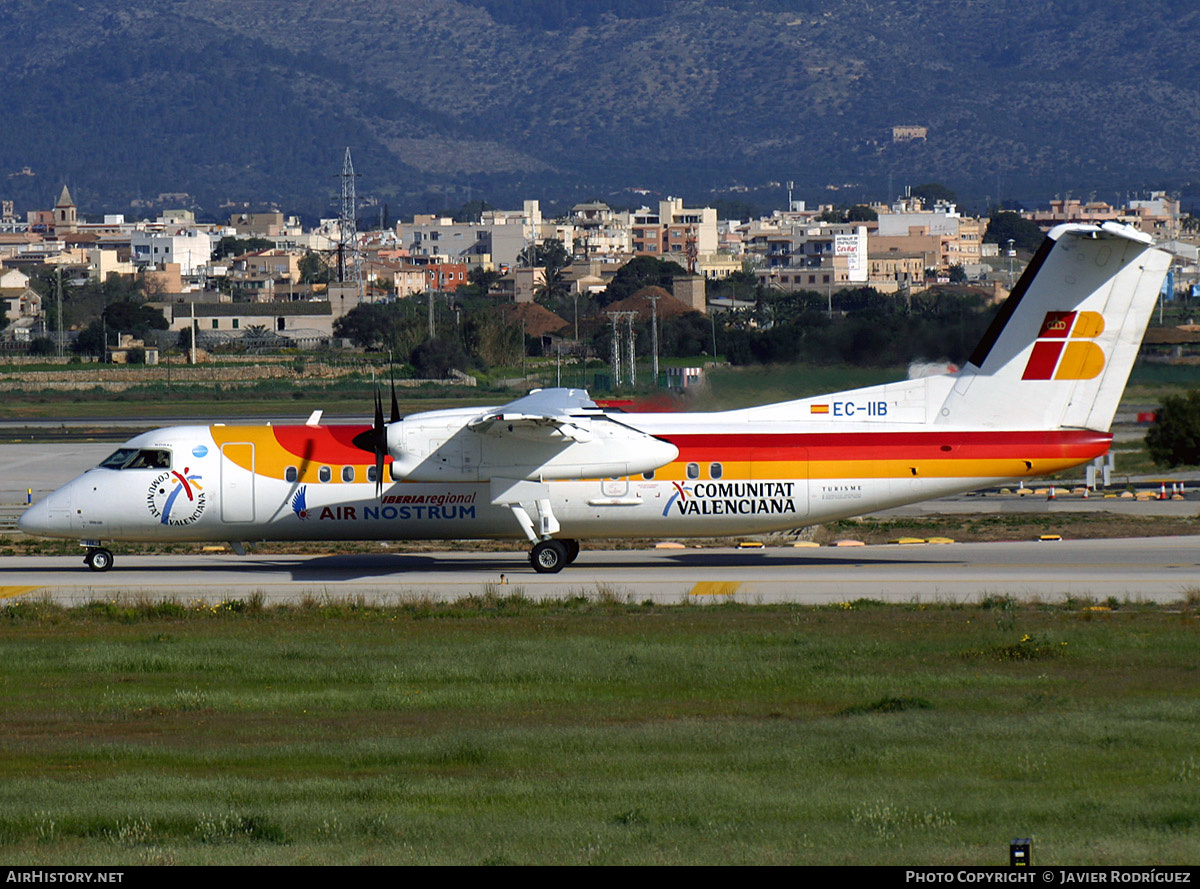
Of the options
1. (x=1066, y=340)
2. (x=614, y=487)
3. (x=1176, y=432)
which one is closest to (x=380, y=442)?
(x=614, y=487)

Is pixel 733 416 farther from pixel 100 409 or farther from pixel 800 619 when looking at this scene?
pixel 100 409

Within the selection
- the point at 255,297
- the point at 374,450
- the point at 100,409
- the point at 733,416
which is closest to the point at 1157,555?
the point at 733,416

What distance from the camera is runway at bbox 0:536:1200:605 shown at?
2630 cm

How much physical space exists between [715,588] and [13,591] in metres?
13.3

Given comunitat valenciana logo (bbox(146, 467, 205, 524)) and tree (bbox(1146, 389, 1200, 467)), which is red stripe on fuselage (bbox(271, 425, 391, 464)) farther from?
tree (bbox(1146, 389, 1200, 467))

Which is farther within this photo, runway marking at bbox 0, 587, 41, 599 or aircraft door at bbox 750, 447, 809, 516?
aircraft door at bbox 750, 447, 809, 516

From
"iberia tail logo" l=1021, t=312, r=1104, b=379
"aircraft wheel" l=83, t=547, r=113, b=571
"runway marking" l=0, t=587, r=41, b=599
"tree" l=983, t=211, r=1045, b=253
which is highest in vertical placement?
"tree" l=983, t=211, r=1045, b=253

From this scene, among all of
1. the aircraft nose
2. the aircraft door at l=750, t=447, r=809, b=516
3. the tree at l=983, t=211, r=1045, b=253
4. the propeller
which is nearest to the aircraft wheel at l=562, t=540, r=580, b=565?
the propeller

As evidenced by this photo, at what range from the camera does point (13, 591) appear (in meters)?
28.0

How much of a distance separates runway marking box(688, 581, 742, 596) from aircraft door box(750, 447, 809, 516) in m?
1.91

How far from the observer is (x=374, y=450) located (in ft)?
95.2

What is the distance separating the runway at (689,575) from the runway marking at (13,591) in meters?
0.02

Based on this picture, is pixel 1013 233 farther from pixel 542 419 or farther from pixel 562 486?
pixel 542 419

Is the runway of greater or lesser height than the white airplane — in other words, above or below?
below
